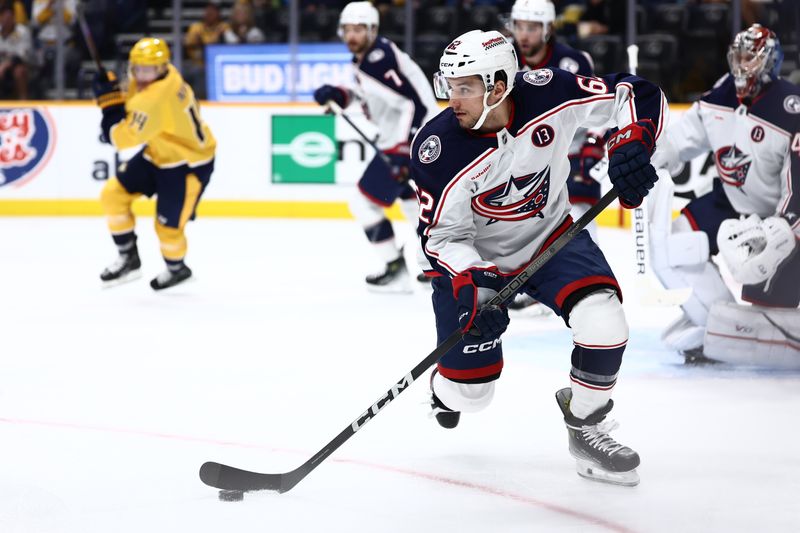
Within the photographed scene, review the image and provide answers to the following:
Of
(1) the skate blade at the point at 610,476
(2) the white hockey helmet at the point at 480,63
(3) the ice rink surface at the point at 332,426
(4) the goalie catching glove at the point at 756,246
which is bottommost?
(3) the ice rink surface at the point at 332,426

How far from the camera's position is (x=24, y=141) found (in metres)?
7.73

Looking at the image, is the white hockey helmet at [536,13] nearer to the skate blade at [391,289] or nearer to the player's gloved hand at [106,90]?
the skate blade at [391,289]

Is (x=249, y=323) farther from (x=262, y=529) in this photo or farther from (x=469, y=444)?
(x=262, y=529)

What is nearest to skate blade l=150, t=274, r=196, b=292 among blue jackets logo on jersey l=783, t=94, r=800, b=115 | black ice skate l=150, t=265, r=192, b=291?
black ice skate l=150, t=265, r=192, b=291

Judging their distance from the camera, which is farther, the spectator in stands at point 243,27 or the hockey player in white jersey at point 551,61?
the spectator in stands at point 243,27

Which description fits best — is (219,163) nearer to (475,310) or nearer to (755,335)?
(755,335)

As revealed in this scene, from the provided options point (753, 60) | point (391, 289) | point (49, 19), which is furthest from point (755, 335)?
point (49, 19)

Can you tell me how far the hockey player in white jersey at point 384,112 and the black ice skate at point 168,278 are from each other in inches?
32.6

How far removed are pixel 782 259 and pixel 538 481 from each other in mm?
1407

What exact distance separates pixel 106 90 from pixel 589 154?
6.72 ft

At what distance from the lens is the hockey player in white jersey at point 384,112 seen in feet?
16.3

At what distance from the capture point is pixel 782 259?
3.43m

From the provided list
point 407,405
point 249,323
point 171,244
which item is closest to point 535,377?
point 407,405

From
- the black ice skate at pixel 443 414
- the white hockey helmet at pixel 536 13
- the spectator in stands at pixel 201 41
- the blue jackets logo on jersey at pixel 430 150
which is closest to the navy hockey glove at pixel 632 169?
the blue jackets logo on jersey at pixel 430 150
